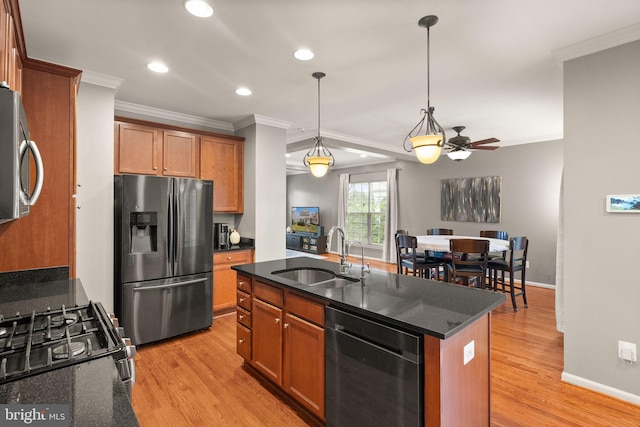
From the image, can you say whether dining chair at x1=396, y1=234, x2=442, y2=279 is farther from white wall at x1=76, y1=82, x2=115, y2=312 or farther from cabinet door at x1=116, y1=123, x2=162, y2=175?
white wall at x1=76, y1=82, x2=115, y2=312

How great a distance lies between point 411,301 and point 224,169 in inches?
129

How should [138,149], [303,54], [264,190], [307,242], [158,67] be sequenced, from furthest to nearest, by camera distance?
[307,242] < [264,190] < [138,149] < [158,67] < [303,54]

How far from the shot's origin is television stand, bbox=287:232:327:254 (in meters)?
9.61

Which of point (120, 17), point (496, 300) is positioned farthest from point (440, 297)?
point (120, 17)

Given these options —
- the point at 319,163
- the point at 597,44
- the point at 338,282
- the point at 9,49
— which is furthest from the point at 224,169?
the point at 597,44

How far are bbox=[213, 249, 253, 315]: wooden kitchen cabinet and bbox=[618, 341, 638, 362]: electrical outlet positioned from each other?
370 cm

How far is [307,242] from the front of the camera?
10.0m

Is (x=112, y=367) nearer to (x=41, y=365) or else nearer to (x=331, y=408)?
(x=41, y=365)

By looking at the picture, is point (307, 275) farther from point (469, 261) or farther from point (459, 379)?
point (469, 261)

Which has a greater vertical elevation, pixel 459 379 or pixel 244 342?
pixel 459 379

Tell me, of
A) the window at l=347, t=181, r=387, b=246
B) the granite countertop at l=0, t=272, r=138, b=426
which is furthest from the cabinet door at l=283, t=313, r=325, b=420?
the window at l=347, t=181, r=387, b=246

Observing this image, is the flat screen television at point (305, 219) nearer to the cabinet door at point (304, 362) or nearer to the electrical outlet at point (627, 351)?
the cabinet door at point (304, 362)

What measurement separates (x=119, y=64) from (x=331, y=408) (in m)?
3.10

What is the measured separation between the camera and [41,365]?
1016 mm
